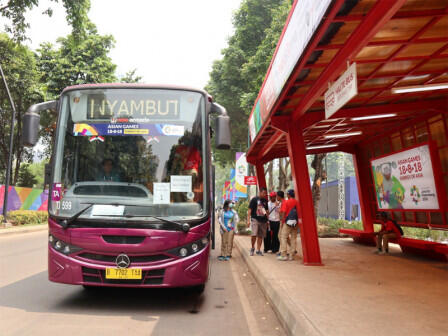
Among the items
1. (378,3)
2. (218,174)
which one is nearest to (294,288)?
(378,3)

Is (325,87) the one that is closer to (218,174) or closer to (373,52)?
(373,52)

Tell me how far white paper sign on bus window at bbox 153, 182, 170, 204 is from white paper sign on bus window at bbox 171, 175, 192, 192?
89 millimetres

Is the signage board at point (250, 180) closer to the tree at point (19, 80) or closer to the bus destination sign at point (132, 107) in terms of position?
the bus destination sign at point (132, 107)

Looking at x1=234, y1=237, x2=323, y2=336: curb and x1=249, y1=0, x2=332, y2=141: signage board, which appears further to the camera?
x1=249, y1=0, x2=332, y2=141: signage board

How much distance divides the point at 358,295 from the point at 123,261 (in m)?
3.47

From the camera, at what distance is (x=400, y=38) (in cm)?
554

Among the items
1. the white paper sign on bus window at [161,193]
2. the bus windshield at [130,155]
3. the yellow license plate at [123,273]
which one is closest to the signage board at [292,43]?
the bus windshield at [130,155]

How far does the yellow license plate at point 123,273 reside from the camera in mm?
5301

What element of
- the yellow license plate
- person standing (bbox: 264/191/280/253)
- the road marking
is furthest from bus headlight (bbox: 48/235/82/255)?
person standing (bbox: 264/191/280/253)

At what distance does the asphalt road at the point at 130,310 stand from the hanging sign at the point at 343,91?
320cm

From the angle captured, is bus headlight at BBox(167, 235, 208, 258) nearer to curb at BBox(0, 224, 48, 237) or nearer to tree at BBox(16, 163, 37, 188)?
curb at BBox(0, 224, 48, 237)

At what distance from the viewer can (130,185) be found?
5.65 metres

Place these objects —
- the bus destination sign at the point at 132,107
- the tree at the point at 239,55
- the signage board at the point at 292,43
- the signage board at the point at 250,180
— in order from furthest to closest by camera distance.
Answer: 1. the tree at the point at 239,55
2. the signage board at the point at 250,180
3. the bus destination sign at the point at 132,107
4. the signage board at the point at 292,43

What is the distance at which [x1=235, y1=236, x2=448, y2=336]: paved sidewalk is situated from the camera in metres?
4.34
